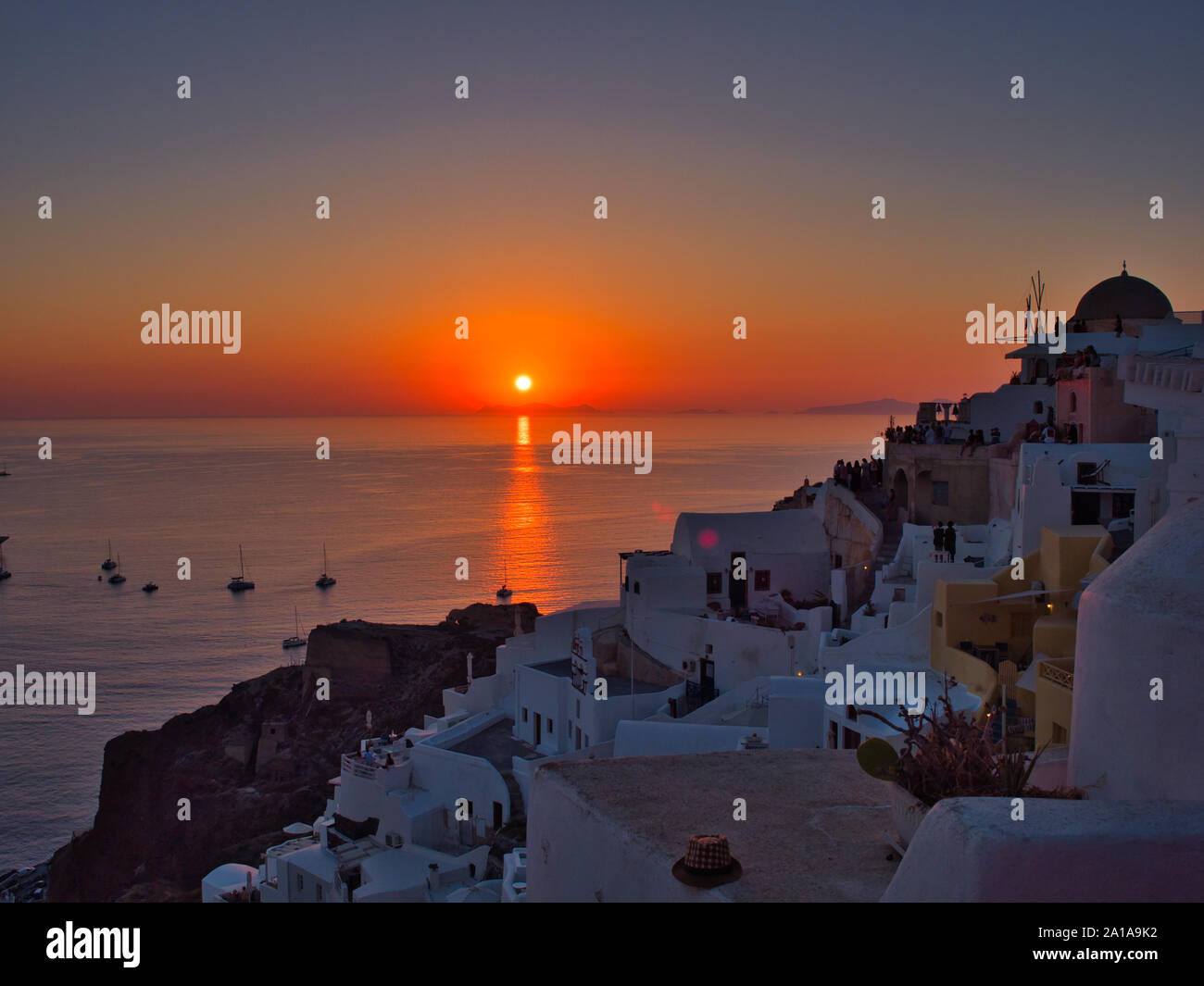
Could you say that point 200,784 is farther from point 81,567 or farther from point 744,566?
point 81,567

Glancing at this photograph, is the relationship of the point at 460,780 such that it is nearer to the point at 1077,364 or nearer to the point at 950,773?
the point at 1077,364

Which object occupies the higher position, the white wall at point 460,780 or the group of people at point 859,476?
the group of people at point 859,476

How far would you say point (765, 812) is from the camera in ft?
18.5

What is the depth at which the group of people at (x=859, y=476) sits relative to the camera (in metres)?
32.4

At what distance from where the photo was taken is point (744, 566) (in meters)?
30.3

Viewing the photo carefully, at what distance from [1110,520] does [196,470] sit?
160 meters

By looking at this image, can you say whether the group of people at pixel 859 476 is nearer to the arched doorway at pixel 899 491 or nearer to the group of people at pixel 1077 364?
the arched doorway at pixel 899 491

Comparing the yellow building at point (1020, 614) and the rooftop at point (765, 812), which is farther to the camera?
the yellow building at point (1020, 614)

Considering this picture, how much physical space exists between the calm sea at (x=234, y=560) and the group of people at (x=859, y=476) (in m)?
27.8

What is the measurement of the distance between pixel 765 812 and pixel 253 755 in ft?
119

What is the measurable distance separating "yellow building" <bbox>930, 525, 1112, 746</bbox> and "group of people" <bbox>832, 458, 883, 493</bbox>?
14.3 meters

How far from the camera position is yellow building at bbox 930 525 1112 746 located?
15.1 m

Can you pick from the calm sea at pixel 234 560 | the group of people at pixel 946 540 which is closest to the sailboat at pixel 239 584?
the calm sea at pixel 234 560

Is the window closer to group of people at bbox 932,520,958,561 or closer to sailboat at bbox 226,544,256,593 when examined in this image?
group of people at bbox 932,520,958,561
